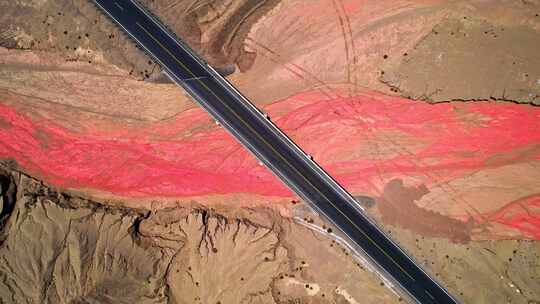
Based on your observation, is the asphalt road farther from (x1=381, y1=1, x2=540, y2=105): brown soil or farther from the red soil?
(x1=381, y1=1, x2=540, y2=105): brown soil

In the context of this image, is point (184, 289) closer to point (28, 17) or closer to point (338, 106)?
point (338, 106)

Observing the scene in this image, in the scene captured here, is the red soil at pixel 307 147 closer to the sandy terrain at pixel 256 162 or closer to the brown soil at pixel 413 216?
the sandy terrain at pixel 256 162

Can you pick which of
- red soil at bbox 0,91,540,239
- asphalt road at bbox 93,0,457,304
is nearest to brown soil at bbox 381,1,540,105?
red soil at bbox 0,91,540,239

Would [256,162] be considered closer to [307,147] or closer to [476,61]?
[307,147]

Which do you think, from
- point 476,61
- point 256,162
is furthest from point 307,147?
point 476,61

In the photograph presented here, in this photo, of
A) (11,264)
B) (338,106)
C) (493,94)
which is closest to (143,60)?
(338,106)

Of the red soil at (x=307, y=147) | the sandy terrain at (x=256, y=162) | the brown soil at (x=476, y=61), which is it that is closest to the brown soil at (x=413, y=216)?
the sandy terrain at (x=256, y=162)
